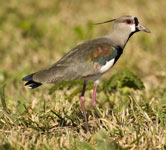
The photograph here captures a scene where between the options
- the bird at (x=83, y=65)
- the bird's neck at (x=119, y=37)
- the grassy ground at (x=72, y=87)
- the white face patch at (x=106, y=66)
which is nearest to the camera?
the grassy ground at (x=72, y=87)

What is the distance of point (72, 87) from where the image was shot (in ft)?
19.0

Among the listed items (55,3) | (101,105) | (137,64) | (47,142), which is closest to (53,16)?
(55,3)

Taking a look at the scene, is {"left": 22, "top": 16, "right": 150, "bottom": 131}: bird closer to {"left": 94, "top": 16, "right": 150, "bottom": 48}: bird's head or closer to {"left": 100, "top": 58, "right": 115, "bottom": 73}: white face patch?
{"left": 100, "top": 58, "right": 115, "bottom": 73}: white face patch

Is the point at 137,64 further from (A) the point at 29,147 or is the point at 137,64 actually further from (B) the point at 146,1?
(A) the point at 29,147

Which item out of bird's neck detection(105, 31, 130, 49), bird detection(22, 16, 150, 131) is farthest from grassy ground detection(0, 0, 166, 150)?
bird's neck detection(105, 31, 130, 49)

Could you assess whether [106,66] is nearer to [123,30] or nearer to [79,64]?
[79,64]

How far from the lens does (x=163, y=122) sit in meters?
4.23

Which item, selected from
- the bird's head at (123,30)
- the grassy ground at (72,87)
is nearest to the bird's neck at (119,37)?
the bird's head at (123,30)

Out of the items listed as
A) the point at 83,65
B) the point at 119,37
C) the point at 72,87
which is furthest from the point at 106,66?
the point at 72,87

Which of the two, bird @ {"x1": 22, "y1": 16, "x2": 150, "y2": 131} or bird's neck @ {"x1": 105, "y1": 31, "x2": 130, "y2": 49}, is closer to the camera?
bird @ {"x1": 22, "y1": 16, "x2": 150, "y2": 131}

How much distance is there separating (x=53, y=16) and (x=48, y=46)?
5.32ft

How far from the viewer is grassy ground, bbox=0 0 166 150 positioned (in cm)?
379

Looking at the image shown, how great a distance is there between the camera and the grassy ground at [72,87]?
3792 mm

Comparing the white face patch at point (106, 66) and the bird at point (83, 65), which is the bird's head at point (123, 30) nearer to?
→ the bird at point (83, 65)
